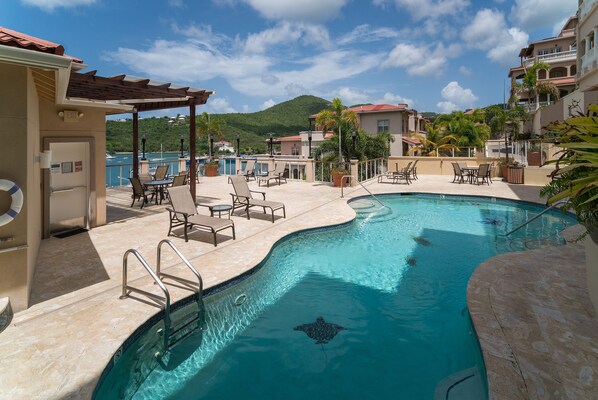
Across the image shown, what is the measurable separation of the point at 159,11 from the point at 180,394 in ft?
70.4

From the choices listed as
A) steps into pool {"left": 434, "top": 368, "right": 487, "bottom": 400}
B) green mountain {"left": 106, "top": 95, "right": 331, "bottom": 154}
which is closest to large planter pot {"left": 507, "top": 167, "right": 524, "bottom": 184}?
steps into pool {"left": 434, "top": 368, "right": 487, "bottom": 400}

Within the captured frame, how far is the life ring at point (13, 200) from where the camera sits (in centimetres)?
365

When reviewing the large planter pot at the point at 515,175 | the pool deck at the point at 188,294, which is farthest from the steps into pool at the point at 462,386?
the large planter pot at the point at 515,175

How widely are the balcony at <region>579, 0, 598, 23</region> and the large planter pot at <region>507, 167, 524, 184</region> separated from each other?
7484 mm

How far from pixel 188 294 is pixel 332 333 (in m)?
1.88

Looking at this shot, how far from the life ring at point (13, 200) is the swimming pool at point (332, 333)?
6.07 feet

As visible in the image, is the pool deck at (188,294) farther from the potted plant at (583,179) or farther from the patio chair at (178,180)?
the patio chair at (178,180)

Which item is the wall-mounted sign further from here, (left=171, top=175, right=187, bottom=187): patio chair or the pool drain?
the pool drain

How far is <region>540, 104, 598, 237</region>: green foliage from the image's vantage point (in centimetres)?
300

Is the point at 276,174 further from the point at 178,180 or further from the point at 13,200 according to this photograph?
the point at 13,200

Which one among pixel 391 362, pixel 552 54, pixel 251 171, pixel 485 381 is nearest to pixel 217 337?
pixel 391 362

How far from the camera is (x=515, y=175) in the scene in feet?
51.5

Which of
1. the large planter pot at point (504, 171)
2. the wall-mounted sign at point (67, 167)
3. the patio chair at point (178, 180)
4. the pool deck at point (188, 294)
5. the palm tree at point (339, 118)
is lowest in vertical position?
the pool deck at point (188, 294)

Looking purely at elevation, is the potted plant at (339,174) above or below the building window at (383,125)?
below
